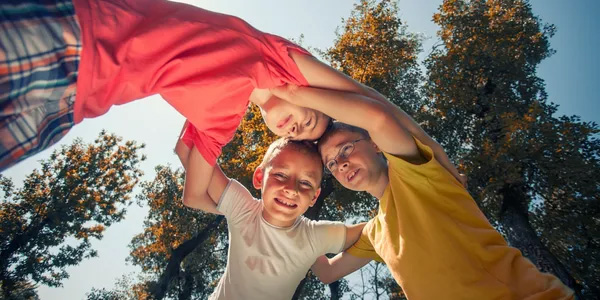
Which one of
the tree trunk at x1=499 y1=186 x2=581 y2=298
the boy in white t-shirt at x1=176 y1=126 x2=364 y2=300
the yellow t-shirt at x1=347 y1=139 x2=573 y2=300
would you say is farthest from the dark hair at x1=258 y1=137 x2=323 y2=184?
the tree trunk at x1=499 y1=186 x2=581 y2=298

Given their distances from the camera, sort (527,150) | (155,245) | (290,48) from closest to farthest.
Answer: (290,48), (527,150), (155,245)

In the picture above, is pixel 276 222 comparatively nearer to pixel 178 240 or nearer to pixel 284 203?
pixel 284 203

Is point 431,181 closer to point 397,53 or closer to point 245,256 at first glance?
point 245,256

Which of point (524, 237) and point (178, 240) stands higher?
point (178, 240)

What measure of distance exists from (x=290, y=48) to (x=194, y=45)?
0.67 metres

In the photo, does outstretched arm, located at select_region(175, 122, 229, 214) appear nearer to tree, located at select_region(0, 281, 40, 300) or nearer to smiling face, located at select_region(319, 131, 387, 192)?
smiling face, located at select_region(319, 131, 387, 192)

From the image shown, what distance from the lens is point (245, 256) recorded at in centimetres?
259

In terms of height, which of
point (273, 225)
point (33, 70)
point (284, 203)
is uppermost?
point (33, 70)

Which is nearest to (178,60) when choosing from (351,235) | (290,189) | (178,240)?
(290,189)

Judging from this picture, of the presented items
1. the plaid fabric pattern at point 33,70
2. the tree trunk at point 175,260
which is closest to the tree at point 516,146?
the plaid fabric pattern at point 33,70

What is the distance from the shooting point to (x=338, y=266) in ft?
10.5

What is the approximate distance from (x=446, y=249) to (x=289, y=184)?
1302 millimetres

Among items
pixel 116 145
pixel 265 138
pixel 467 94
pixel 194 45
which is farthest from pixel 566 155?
pixel 116 145

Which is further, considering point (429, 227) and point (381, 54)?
point (381, 54)
